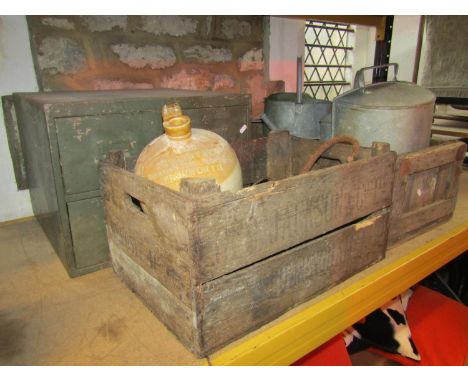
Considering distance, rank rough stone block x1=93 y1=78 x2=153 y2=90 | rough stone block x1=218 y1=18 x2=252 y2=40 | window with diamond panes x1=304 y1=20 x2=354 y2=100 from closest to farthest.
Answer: rough stone block x1=93 y1=78 x2=153 y2=90 < rough stone block x1=218 y1=18 x2=252 y2=40 < window with diamond panes x1=304 y1=20 x2=354 y2=100

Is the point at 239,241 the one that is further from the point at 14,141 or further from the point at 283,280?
the point at 14,141

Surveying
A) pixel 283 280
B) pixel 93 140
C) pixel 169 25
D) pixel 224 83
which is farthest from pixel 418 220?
pixel 169 25

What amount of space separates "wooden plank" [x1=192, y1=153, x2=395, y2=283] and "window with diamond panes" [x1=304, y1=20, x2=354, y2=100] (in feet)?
13.5

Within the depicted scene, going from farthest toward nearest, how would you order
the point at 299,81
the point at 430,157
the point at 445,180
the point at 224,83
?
the point at 224,83, the point at 299,81, the point at 445,180, the point at 430,157

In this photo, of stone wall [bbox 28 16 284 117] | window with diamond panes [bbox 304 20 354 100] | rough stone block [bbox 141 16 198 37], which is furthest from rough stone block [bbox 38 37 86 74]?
window with diamond panes [bbox 304 20 354 100]

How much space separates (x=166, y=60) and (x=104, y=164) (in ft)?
2.76

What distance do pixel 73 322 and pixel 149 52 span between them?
1099 millimetres

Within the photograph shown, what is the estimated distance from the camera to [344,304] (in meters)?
0.80

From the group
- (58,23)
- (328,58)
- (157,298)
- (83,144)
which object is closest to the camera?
(157,298)

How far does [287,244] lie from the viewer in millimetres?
713

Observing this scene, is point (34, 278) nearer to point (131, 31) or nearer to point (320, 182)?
point (320, 182)

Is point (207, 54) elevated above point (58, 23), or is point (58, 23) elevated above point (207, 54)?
point (58, 23)

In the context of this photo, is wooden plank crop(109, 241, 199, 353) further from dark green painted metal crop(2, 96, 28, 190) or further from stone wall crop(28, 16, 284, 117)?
stone wall crop(28, 16, 284, 117)

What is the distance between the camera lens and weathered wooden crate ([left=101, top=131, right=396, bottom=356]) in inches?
23.5
